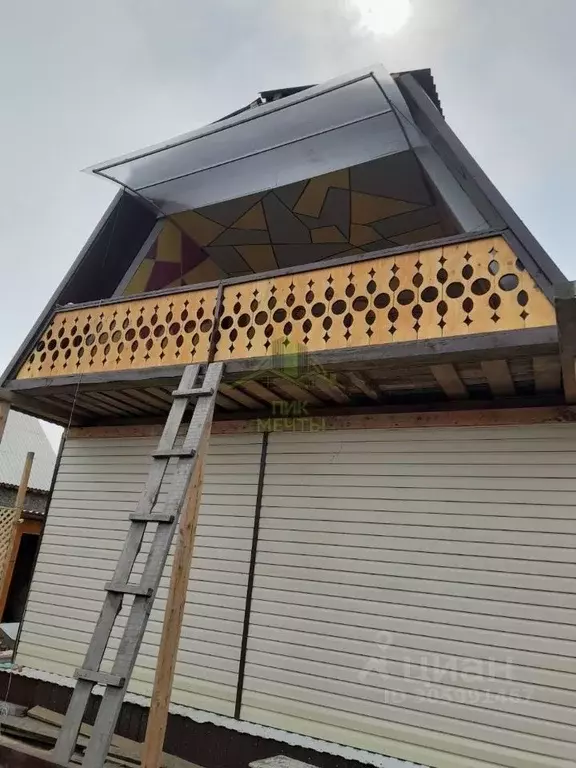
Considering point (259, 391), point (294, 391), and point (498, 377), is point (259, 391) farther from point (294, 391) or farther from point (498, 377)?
point (498, 377)

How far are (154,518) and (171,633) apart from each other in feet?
3.02

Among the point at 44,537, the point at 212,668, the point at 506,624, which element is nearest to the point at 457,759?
the point at 506,624

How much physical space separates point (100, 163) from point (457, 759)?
27.4 ft

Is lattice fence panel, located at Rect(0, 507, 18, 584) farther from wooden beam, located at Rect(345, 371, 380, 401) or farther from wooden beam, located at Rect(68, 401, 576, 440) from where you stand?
wooden beam, located at Rect(345, 371, 380, 401)

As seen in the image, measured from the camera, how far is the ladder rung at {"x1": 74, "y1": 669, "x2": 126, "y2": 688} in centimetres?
383

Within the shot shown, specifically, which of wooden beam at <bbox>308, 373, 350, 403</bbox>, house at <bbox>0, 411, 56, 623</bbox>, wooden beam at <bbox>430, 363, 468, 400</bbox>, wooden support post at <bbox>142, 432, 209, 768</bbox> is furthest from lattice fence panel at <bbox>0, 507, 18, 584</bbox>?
wooden beam at <bbox>430, 363, 468, 400</bbox>

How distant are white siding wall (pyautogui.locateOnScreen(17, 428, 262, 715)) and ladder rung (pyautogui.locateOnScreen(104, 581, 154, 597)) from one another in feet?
8.15

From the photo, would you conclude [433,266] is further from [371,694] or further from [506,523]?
[371,694]

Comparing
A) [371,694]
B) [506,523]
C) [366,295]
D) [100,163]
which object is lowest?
[371,694]

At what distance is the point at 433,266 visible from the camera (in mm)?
4984

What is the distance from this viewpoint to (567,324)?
158 inches

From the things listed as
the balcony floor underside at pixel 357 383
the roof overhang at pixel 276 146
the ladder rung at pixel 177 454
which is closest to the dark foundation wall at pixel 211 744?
the ladder rung at pixel 177 454

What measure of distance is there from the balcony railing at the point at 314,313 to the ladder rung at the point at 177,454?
126 centimetres

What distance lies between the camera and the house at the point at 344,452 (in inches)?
195
